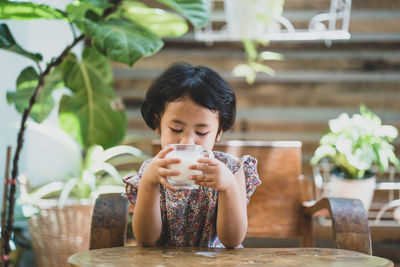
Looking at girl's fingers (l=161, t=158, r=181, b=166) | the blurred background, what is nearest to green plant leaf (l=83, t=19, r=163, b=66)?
girl's fingers (l=161, t=158, r=181, b=166)

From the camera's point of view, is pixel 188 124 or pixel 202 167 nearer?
pixel 202 167

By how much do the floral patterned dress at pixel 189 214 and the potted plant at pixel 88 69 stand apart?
20.7 inches

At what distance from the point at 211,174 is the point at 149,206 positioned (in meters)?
0.23

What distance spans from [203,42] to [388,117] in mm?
1314

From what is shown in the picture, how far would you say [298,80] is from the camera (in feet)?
10.7

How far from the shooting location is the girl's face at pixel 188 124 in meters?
1.35

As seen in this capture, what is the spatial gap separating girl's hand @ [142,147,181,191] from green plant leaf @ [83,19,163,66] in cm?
62

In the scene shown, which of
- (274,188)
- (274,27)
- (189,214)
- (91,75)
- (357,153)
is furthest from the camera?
(274,27)

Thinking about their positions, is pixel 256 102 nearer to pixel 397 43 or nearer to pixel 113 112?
pixel 397 43

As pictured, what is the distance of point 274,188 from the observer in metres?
2.03

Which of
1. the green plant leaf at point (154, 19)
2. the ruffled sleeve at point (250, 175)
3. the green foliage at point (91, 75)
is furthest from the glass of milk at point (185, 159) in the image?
the green plant leaf at point (154, 19)

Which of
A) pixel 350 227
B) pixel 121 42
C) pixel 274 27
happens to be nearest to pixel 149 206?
pixel 350 227

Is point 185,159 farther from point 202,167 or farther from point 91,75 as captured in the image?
point 91,75

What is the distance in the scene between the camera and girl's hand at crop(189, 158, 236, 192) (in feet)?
3.75
